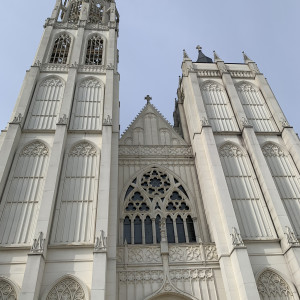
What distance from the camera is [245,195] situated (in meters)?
16.4

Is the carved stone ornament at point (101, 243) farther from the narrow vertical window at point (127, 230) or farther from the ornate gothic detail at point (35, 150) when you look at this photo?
the ornate gothic detail at point (35, 150)

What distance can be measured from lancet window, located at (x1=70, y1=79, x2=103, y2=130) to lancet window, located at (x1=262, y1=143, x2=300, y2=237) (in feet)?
36.1

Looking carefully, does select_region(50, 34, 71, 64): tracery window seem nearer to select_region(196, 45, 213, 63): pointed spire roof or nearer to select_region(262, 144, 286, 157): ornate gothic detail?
select_region(196, 45, 213, 63): pointed spire roof

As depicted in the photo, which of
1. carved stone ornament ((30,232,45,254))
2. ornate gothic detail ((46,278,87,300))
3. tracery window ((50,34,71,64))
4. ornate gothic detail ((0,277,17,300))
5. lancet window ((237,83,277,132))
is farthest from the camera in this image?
tracery window ((50,34,71,64))

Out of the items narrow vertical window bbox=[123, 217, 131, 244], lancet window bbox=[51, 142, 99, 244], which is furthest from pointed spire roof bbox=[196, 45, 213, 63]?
narrow vertical window bbox=[123, 217, 131, 244]

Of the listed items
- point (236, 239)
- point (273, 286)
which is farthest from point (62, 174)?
point (273, 286)

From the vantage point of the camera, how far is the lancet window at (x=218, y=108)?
65.1 feet

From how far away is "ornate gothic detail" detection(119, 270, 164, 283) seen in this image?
13672 millimetres

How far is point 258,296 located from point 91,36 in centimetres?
2299

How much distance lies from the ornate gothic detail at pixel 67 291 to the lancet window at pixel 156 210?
3257 millimetres

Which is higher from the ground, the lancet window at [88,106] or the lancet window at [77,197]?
the lancet window at [88,106]

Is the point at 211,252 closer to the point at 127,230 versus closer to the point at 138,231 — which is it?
the point at 138,231

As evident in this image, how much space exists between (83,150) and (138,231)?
5.73m

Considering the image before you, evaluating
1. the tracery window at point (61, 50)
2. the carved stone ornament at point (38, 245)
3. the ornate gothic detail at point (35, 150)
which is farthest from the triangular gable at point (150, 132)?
the carved stone ornament at point (38, 245)
